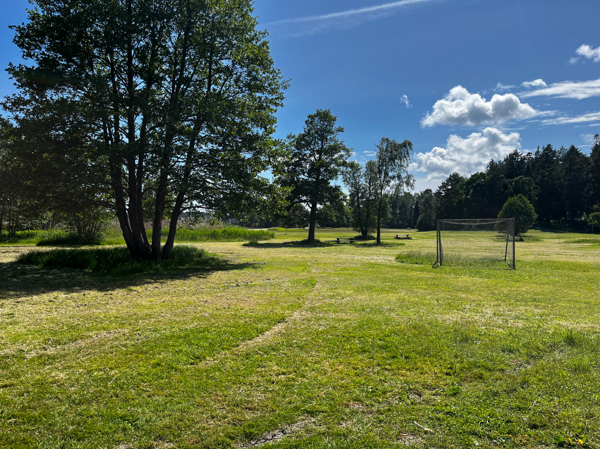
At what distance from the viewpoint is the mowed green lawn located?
121 inches

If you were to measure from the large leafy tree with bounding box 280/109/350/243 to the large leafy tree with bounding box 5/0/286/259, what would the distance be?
17.8 m

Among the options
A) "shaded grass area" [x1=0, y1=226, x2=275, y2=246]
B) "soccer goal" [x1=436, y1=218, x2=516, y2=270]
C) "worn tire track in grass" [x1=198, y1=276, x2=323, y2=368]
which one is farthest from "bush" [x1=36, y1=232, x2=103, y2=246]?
"soccer goal" [x1=436, y1=218, x2=516, y2=270]

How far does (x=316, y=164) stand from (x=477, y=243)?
19.4 m

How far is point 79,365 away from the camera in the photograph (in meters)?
4.32

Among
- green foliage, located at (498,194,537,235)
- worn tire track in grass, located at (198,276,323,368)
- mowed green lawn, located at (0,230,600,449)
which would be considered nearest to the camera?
mowed green lawn, located at (0,230,600,449)

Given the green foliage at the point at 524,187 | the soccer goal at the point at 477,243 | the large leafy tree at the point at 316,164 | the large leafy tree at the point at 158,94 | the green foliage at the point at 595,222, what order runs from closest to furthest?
the large leafy tree at the point at 158,94, the soccer goal at the point at 477,243, the large leafy tree at the point at 316,164, the green foliage at the point at 595,222, the green foliage at the point at 524,187

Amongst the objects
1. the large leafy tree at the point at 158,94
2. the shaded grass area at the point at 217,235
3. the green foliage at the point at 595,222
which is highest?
the large leafy tree at the point at 158,94

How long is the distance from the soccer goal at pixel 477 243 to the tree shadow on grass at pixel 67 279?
34.7 ft

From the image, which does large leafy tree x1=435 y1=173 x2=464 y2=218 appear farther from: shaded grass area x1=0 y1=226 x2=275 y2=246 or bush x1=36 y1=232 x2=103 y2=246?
bush x1=36 y1=232 x2=103 y2=246

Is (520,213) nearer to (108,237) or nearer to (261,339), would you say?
(108,237)

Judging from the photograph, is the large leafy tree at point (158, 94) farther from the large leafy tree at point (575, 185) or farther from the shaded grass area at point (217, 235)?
the large leafy tree at point (575, 185)

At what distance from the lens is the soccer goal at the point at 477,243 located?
56.7 feet

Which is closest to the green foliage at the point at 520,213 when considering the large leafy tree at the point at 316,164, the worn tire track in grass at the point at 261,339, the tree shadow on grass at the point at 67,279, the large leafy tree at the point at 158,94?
the large leafy tree at the point at 316,164

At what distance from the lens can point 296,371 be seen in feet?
14.0
